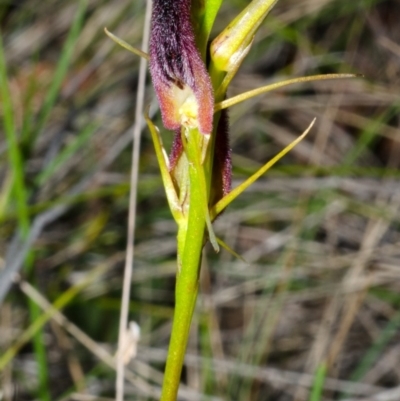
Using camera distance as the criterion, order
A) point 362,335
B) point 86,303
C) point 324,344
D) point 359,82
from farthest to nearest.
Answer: point 359,82, point 362,335, point 86,303, point 324,344

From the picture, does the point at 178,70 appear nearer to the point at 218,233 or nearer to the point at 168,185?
the point at 168,185

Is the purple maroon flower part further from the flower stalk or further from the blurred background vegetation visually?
the blurred background vegetation

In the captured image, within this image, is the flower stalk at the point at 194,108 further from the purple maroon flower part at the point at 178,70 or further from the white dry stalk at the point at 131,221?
the white dry stalk at the point at 131,221

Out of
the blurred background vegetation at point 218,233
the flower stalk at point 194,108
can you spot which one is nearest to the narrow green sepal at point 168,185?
the flower stalk at point 194,108

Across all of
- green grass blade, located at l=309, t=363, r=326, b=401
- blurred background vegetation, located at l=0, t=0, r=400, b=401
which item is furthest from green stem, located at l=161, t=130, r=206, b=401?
blurred background vegetation, located at l=0, t=0, r=400, b=401

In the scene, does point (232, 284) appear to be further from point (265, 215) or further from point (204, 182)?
point (204, 182)

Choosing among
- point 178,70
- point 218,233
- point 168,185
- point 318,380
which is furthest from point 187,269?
point 218,233

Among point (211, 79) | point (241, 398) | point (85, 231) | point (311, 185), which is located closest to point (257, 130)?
point (311, 185)
